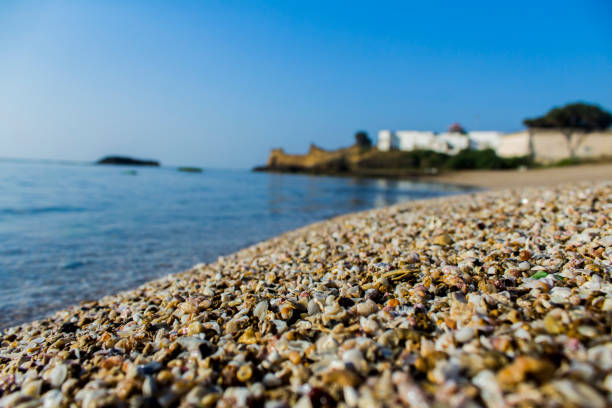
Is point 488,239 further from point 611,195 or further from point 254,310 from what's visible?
point 611,195

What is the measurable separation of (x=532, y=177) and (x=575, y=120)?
23623mm

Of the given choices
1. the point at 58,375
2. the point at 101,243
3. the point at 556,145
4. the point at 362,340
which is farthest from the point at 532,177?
the point at 58,375

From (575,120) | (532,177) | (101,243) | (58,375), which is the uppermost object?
(575,120)

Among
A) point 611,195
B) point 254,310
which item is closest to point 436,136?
point 611,195

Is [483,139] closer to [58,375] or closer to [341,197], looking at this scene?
[341,197]

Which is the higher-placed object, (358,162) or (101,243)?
(358,162)

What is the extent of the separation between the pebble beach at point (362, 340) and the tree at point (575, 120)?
51329 millimetres

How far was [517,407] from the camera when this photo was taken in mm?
1079

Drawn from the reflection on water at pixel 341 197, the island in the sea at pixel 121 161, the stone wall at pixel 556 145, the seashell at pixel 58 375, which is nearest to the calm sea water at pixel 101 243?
the reflection on water at pixel 341 197

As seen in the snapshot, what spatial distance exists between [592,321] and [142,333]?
8.29 ft

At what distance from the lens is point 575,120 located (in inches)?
1678

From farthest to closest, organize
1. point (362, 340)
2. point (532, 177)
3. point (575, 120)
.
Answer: point (575, 120) < point (532, 177) < point (362, 340)

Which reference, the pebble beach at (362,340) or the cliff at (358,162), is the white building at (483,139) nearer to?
the cliff at (358,162)

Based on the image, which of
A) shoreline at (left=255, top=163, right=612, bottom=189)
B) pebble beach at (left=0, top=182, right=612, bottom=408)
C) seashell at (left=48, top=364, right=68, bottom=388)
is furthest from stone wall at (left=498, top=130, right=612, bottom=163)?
seashell at (left=48, top=364, right=68, bottom=388)
